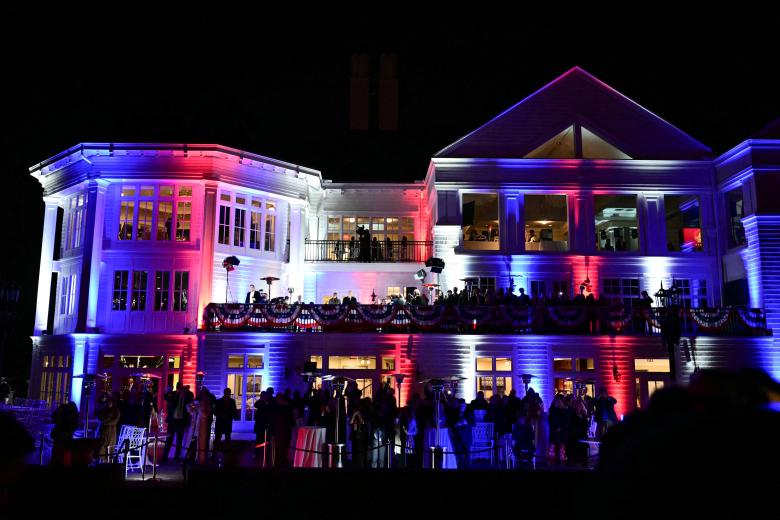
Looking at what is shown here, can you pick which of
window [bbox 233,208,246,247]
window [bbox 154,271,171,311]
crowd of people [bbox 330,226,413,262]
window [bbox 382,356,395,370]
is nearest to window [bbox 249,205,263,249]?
window [bbox 233,208,246,247]

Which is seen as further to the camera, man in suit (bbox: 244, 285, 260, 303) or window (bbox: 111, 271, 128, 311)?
window (bbox: 111, 271, 128, 311)

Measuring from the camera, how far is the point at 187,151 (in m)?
23.6

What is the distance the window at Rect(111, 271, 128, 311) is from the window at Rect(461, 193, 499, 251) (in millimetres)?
12741

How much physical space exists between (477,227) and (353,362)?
7.86 m

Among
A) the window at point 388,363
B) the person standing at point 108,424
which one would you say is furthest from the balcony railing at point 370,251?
the person standing at point 108,424

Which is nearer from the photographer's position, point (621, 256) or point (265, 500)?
point (265, 500)

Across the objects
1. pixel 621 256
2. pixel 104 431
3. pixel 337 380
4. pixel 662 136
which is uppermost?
pixel 662 136

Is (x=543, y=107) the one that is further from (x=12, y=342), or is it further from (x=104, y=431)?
(x=12, y=342)

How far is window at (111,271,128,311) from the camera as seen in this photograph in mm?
23172

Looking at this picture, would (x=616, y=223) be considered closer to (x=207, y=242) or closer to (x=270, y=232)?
(x=270, y=232)

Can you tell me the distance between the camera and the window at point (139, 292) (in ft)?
75.9

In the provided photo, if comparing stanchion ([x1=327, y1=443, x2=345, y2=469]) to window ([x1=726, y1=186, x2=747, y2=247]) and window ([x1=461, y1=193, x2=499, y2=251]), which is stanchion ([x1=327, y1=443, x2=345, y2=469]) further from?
window ([x1=726, y1=186, x2=747, y2=247])

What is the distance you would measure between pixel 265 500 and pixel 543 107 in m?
20.8

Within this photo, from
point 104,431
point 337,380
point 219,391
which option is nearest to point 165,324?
point 219,391
